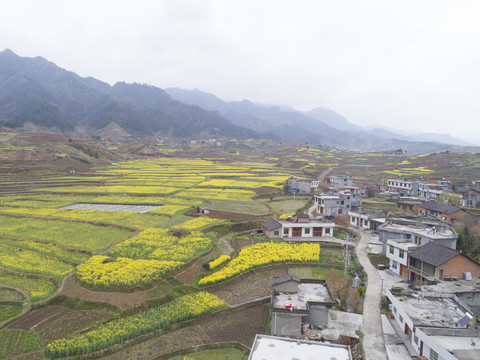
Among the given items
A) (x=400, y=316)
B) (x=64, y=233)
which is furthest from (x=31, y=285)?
(x=400, y=316)

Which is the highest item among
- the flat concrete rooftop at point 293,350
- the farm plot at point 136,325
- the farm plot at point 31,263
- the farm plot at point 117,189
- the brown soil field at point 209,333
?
the flat concrete rooftop at point 293,350

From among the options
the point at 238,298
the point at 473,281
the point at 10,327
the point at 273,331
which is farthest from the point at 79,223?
the point at 473,281

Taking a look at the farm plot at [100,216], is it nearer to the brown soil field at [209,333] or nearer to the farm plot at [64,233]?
the farm plot at [64,233]

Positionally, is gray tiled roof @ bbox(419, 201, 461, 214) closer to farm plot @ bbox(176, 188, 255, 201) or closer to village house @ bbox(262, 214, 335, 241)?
village house @ bbox(262, 214, 335, 241)

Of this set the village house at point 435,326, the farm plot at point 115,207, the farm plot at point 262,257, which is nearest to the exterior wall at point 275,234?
the farm plot at point 262,257

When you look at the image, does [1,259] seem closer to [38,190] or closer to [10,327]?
[10,327]

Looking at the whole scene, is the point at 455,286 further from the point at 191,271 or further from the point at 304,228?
the point at 191,271
